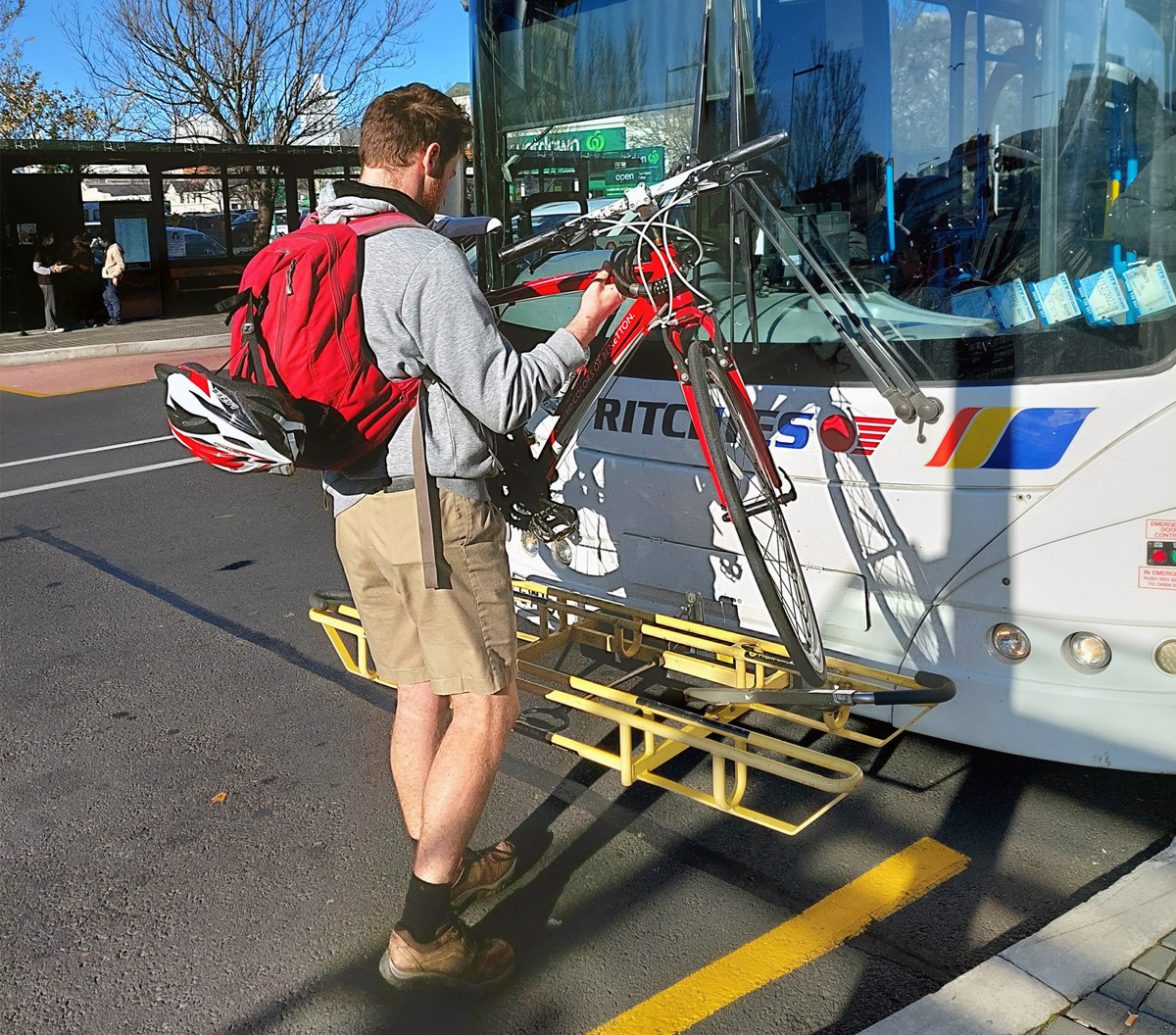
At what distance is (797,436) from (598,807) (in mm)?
1356

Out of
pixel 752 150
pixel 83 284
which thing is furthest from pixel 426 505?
pixel 83 284

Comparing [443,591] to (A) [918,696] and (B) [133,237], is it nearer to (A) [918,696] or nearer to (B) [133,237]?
(A) [918,696]

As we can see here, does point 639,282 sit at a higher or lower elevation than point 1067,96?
lower

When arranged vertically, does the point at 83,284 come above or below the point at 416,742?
above

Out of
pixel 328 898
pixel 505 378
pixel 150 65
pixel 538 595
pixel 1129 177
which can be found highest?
pixel 150 65

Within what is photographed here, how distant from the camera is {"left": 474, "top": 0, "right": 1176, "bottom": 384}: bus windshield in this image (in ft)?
11.0

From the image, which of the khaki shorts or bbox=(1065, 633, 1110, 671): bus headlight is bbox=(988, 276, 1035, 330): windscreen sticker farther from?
the khaki shorts

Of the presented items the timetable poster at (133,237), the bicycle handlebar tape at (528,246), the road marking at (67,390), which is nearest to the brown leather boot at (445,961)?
the bicycle handlebar tape at (528,246)

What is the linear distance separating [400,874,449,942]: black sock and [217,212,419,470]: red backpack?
1040mm

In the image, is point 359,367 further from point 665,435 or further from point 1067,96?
point 1067,96

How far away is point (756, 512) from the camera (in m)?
3.47

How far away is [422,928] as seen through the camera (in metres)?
2.88

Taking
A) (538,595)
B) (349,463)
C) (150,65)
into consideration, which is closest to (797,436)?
(538,595)

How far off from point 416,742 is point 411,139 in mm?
1520
